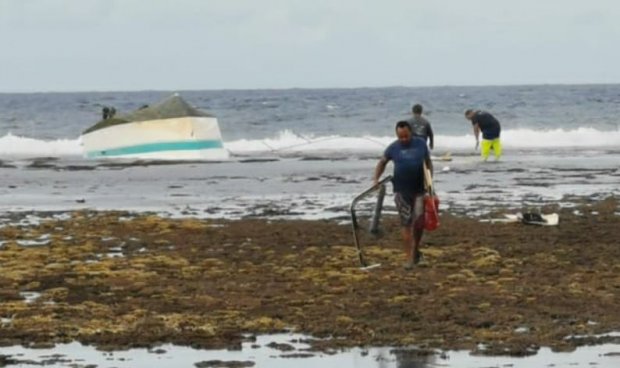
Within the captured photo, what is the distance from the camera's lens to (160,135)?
144 feet

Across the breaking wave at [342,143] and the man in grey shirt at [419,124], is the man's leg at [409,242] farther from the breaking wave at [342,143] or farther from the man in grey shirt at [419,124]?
the breaking wave at [342,143]

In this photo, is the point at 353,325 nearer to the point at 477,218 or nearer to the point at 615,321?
the point at 615,321

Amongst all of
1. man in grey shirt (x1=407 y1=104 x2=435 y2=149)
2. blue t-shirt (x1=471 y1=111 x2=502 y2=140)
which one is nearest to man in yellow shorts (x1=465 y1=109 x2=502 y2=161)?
blue t-shirt (x1=471 y1=111 x2=502 y2=140)

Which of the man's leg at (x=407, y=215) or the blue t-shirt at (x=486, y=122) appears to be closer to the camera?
the man's leg at (x=407, y=215)

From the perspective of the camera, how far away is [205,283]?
51.0 feet

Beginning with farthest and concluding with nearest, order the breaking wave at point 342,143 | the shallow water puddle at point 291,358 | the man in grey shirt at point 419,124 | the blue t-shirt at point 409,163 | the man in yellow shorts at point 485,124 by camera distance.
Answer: the breaking wave at point 342,143
the man in yellow shorts at point 485,124
the man in grey shirt at point 419,124
the blue t-shirt at point 409,163
the shallow water puddle at point 291,358

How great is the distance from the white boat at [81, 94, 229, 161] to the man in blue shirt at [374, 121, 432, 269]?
27.3 metres

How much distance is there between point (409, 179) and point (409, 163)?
20cm

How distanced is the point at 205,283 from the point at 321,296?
1.68m

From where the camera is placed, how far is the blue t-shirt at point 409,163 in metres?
16.5

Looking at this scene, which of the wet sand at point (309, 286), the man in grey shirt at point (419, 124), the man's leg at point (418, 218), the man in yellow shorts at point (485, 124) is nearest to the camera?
the wet sand at point (309, 286)

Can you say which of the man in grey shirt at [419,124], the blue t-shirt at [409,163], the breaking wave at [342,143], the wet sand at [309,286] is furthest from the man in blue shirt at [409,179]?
the breaking wave at [342,143]

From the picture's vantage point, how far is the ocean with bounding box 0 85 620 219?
87.8ft

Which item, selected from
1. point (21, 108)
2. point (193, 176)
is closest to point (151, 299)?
point (193, 176)
